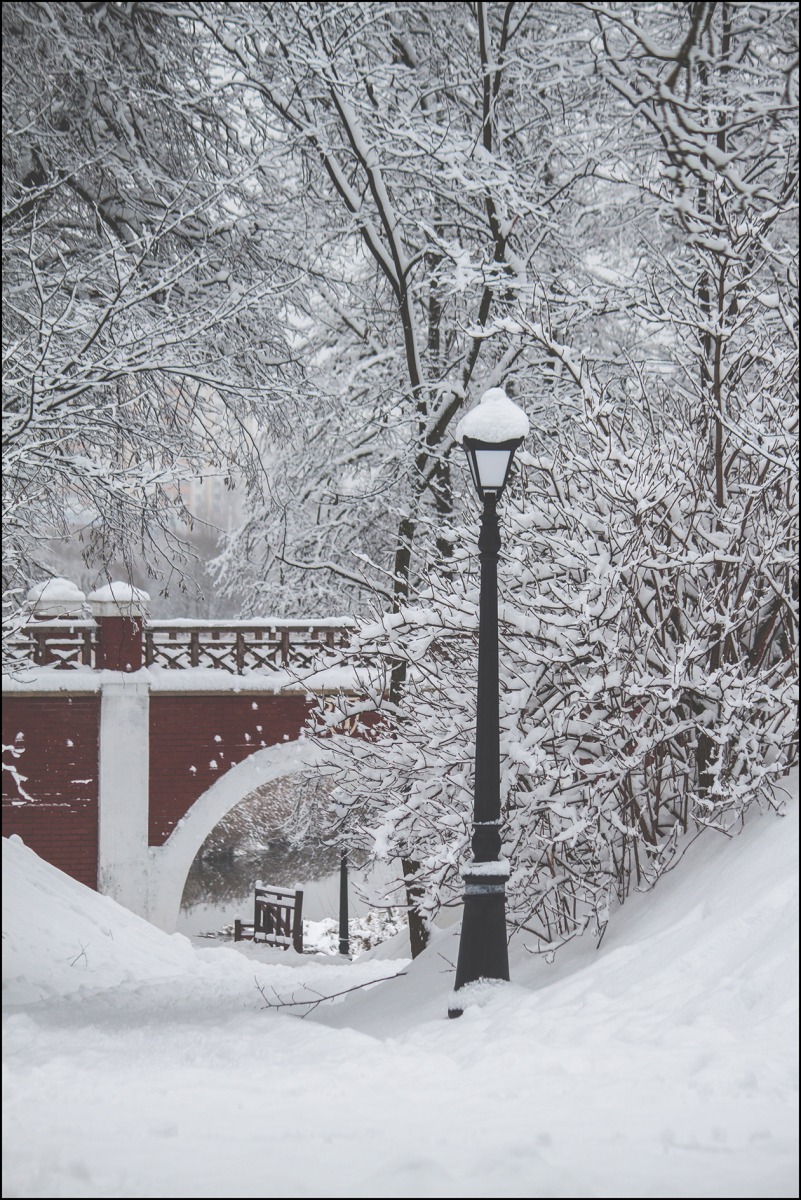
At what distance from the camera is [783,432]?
20.6ft

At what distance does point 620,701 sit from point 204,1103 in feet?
11.7

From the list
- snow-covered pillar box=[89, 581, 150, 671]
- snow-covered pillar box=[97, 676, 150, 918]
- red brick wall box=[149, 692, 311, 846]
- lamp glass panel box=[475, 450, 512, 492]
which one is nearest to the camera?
lamp glass panel box=[475, 450, 512, 492]

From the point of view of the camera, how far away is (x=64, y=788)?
15.0m

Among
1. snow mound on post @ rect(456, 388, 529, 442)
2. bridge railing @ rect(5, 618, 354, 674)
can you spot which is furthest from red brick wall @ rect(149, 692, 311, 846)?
snow mound on post @ rect(456, 388, 529, 442)

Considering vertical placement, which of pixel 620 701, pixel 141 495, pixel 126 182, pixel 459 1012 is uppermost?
pixel 126 182

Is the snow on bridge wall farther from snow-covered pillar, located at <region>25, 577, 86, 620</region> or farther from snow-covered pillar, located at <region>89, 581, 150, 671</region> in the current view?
snow-covered pillar, located at <region>25, 577, 86, 620</region>

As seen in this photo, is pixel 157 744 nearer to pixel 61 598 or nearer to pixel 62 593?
pixel 62 593

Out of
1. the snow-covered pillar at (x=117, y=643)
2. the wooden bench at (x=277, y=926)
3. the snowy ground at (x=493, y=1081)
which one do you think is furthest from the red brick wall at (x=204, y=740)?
the snowy ground at (x=493, y=1081)

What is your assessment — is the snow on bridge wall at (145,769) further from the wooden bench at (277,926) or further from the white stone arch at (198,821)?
the wooden bench at (277,926)

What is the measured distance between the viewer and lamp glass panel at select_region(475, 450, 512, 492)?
6.02 meters

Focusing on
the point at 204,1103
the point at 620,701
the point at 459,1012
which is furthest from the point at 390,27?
the point at 204,1103

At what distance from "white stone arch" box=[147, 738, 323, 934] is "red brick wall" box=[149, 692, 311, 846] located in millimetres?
94

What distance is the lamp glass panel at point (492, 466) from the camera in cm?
602

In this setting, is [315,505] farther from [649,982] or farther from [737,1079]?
[737,1079]
